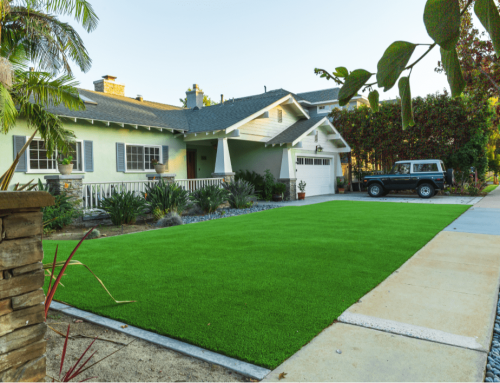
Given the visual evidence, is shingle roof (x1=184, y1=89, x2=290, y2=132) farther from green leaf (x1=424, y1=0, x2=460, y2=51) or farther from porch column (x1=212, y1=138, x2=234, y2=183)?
green leaf (x1=424, y1=0, x2=460, y2=51)

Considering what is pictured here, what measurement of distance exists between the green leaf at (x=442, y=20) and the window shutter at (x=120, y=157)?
14.0 metres

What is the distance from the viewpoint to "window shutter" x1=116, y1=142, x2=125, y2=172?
44.5ft

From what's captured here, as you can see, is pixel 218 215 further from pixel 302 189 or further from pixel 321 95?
pixel 321 95

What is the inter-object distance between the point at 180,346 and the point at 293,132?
51.1 ft

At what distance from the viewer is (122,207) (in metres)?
10.3

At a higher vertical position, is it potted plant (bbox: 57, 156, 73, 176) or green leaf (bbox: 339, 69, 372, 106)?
potted plant (bbox: 57, 156, 73, 176)

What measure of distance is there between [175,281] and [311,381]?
8.47ft

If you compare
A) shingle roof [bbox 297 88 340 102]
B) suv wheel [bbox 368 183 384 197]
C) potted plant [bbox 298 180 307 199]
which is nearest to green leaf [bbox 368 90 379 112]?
Answer: potted plant [bbox 298 180 307 199]

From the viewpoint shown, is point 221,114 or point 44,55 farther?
point 221,114

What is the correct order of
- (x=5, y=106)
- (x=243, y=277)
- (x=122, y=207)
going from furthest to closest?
1. (x=122, y=207)
2. (x=5, y=106)
3. (x=243, y=277)

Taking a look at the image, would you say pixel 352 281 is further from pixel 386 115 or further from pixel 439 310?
pixel 386 115

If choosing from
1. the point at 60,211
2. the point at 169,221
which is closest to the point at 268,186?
the point at 169,221

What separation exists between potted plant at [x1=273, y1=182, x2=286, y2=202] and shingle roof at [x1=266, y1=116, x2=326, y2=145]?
198 cm

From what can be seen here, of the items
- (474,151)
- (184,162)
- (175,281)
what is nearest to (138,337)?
(175,281)
